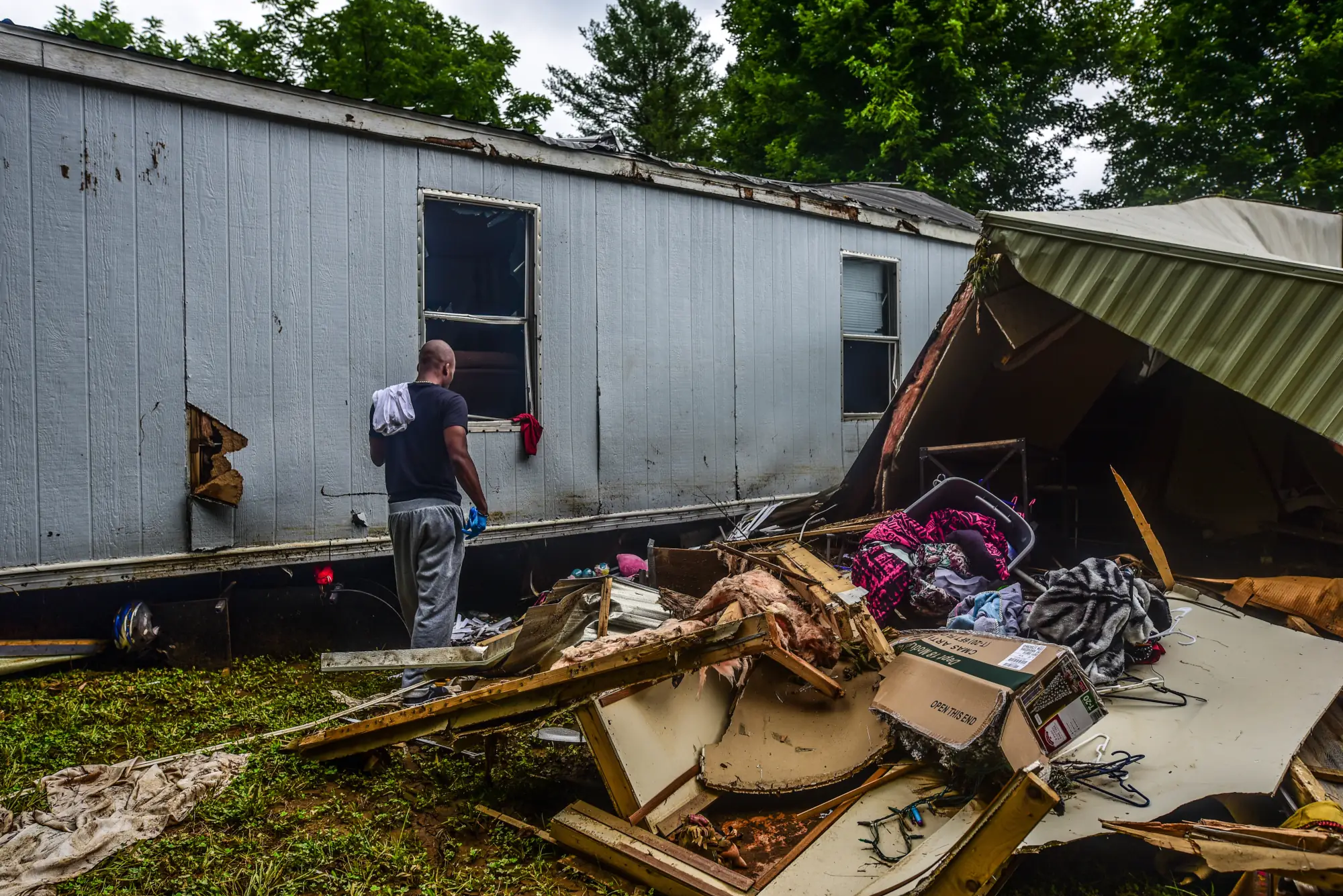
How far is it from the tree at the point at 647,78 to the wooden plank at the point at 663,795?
2427 centimetres

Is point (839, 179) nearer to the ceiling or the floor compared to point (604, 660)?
nearer to the ceiling

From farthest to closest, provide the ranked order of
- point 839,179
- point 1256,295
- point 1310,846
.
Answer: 1. point 839,179
2. point 1256,295
3. point 1310,846

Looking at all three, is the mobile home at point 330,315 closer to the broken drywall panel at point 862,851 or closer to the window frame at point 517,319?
the window frame at point 517,319

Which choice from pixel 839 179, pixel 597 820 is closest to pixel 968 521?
pixel 597 820

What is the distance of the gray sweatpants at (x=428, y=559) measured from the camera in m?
4.06

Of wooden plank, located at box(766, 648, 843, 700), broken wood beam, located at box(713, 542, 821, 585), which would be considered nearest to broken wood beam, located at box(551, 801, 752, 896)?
wooden plank, located at box(766, 648, 843, 700)

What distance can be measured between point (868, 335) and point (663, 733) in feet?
18.5

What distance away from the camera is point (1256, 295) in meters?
3.69

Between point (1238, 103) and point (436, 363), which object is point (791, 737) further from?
point (1238, 103)

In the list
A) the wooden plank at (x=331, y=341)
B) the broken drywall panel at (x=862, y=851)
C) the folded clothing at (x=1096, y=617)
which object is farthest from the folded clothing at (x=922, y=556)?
the wooden plank at (x=331, y=341)

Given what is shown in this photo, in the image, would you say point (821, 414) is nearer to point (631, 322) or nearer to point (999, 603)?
point (631, 322)

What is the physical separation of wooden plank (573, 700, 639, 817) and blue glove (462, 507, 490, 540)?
1.77 metres

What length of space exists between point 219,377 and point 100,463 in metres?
0.73

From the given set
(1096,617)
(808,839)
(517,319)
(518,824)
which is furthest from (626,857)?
(517,319)
